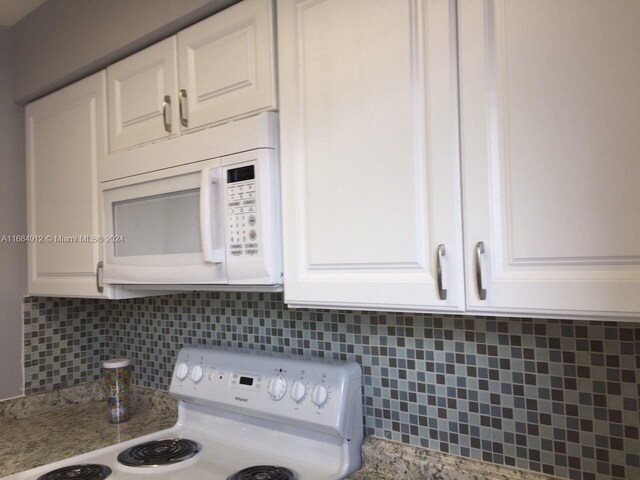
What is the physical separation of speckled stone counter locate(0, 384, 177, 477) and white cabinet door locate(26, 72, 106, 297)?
489mm

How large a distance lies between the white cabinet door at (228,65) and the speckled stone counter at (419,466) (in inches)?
37.2

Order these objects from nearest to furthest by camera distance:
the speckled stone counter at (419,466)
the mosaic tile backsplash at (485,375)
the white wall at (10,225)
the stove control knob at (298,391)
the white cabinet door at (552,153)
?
1. the white cabinet door at (552,153)
2. the mosaic tile backsplash at (485,375)
3. the speckled stone counter at (419,466)
4. the stove control knob at (298,391)
5. the white wall at (10,225)

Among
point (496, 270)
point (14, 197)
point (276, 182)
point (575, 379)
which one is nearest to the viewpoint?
point (496, 270)

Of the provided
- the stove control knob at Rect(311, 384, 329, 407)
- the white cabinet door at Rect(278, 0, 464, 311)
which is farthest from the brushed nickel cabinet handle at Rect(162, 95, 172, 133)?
the stove control knob at Rect(311, 384, 329, 407)

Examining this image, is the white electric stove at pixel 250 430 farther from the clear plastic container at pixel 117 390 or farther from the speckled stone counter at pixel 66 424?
the clear plastic container at pixel 117 390

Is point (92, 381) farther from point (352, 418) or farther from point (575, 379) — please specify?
point (575, 379)

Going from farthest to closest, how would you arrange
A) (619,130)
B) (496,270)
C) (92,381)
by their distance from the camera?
(92,381), (496,270), (619,130)

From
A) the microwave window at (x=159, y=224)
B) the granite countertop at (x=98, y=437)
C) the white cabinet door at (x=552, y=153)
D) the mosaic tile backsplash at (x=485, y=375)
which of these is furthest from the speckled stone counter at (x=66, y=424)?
the white cabinet door at (x=552, y=153)

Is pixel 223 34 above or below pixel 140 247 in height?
above

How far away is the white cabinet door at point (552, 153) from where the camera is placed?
799 mm

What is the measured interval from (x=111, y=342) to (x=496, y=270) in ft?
6.47

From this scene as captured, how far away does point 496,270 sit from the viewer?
0.92 m


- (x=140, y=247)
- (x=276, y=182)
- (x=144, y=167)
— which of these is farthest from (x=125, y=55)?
(x=276, y=182)

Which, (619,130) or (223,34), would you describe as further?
(223,34)
